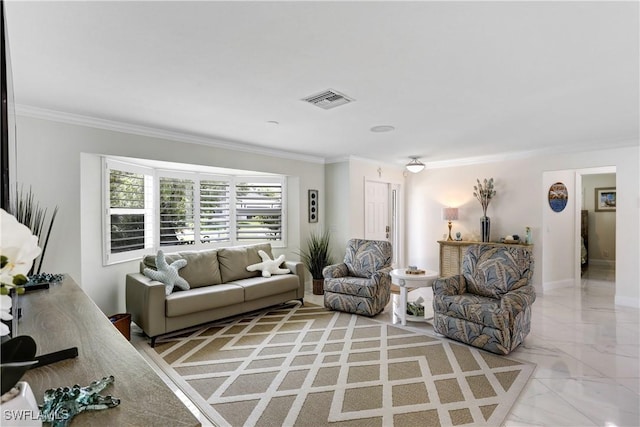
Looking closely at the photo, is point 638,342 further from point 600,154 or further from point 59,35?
point 59,35

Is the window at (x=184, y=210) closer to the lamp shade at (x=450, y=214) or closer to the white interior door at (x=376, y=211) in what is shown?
the white interior door at (x=376, y=211)

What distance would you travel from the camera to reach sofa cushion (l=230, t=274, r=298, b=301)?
4.10 m

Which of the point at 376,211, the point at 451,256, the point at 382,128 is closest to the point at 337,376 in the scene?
the point at 382,128

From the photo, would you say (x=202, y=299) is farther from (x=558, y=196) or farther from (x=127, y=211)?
(x=558, y=196)

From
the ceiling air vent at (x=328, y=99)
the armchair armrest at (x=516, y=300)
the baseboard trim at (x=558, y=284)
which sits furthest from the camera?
the baseboard trim at (x=558, y=284)

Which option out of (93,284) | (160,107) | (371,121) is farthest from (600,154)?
(93,284)

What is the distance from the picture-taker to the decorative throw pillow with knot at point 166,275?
359 cm

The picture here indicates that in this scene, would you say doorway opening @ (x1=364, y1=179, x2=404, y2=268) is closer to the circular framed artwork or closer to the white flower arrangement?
the circular framed artwork

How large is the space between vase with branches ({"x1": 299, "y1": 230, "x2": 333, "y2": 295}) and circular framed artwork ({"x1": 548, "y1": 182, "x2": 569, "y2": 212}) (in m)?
3.92

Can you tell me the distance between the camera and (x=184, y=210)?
15.7 ft

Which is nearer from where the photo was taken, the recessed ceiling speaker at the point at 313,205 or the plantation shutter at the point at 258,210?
the plantation shutter at the point at 258,210

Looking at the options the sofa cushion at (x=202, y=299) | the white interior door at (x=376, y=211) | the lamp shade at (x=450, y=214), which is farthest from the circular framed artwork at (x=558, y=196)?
the sofa cushion at (x=202, y=299)

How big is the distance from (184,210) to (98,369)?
12.9 ft

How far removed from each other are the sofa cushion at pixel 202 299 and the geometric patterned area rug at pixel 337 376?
11.5 inches
